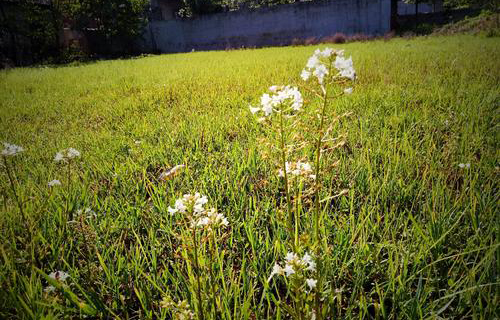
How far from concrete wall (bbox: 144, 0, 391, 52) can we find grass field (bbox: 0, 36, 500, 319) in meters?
20.8

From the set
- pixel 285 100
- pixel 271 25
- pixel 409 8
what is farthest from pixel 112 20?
pixel 409 8

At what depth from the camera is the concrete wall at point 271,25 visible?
21.7 m

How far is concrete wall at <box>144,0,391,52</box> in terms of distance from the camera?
21656 mm

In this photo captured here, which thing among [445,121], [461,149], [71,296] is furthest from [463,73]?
[71,296]

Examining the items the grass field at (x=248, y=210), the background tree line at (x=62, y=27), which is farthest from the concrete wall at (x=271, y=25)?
the grass field at (x=248, y=210)

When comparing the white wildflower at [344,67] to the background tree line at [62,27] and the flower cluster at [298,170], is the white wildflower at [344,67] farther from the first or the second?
the background tree line at [62,27]

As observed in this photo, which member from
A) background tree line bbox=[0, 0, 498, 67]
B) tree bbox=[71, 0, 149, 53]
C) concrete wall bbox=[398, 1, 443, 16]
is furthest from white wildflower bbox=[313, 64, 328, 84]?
concrete wall bbox=[398, 1, 443, 16]

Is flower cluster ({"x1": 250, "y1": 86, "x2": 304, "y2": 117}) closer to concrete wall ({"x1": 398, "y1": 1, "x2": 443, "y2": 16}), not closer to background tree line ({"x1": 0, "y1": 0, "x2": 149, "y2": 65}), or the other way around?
background tree line ({"x1": 0, "y1": 0, "x2": 149, "y2": 65})

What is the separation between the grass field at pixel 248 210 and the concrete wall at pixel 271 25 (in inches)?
818

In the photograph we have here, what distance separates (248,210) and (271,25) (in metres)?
25.8

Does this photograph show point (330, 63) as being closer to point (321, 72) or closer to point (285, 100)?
point (321, 72)

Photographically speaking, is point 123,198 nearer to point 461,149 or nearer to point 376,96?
point 461,149

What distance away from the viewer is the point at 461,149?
185 centimetres

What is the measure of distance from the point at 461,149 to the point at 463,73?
126 inches
